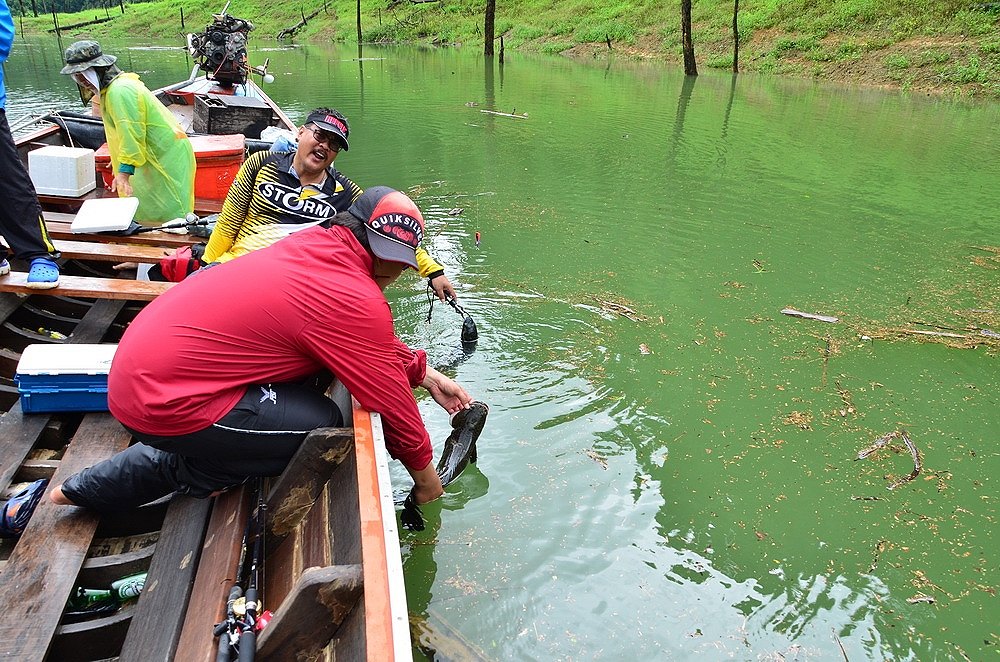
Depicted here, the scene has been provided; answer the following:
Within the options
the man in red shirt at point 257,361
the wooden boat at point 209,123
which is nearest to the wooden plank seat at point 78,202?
the wooden boat at point 209,123

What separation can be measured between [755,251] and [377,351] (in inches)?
229

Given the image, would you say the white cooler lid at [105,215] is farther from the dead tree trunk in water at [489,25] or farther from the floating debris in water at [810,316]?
the dead tree trunk in water at [489,25]

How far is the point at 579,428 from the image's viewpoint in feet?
14.0

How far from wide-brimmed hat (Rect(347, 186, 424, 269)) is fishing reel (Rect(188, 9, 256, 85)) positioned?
10.1 meters

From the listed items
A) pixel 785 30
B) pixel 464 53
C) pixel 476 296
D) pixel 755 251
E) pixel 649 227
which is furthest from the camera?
pixel 464 53

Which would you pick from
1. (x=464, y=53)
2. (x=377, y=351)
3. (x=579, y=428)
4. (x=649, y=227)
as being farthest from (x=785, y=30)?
(x=377, y=351)

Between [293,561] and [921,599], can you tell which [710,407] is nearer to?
[921,599]

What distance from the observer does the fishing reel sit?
1088 centimetres

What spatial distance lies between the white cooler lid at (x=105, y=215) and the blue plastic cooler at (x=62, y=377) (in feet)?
5.70

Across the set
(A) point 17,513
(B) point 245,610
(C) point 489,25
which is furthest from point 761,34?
(B) point 245,610

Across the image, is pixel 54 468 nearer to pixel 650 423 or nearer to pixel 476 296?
pixel 650 423

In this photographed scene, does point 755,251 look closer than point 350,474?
No

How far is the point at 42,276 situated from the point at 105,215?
105cm

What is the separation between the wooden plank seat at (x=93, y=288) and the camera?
12.2 ft
